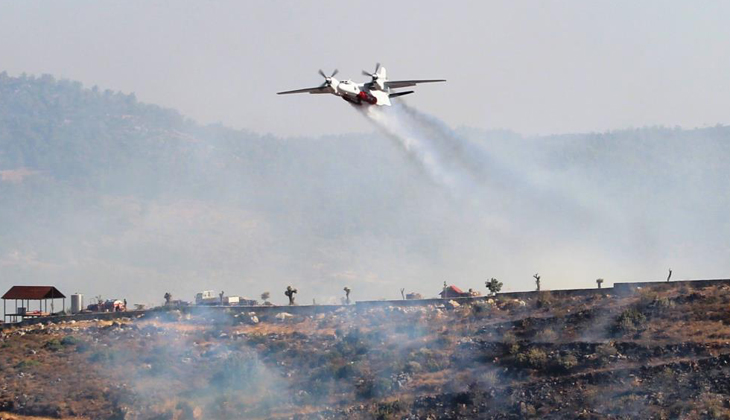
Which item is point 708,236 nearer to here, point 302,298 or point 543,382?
point 302,298

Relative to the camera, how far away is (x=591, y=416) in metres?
62.1

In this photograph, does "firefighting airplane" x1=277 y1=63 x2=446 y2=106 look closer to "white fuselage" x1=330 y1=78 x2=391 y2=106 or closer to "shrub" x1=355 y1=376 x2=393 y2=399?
"white fuselage" x1=330 y1=78 x2=391 y2=106

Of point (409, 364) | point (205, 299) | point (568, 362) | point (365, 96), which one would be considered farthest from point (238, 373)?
point (205, 299)

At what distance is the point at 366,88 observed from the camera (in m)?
69.3

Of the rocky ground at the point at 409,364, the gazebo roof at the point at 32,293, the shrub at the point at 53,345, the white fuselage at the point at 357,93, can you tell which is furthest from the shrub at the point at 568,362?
the gazebo roof at the point at 32,293

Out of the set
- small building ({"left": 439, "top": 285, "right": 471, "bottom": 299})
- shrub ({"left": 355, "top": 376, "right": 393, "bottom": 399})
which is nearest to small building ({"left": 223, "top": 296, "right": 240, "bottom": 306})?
small building ({"left": 439, "top": 285, "right": 471, "bottom": 299})

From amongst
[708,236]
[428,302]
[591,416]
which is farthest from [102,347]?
[708,236]

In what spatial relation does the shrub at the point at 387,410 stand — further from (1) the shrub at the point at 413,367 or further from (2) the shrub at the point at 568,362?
(2) the shrub at the point at 568,362

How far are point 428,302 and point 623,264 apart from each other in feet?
264

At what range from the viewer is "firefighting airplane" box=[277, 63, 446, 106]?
68.2m

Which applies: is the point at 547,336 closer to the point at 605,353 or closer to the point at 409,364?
the point at 605,353

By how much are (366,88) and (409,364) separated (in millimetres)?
17116

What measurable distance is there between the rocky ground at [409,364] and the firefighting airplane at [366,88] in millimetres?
16328

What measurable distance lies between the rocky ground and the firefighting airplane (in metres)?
16.3
